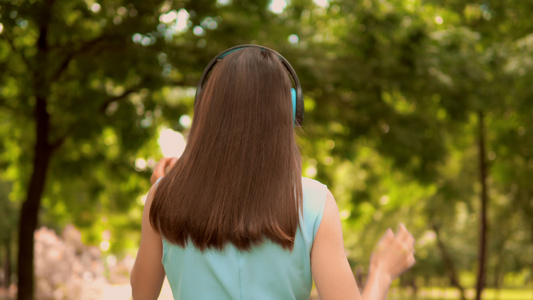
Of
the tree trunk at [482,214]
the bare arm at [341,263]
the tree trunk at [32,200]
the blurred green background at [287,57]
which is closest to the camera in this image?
the bare arm at [341,263]

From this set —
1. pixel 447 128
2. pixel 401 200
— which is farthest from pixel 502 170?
pixel 447 128

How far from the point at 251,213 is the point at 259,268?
131mm

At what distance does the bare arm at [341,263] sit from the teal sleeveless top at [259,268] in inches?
0.9

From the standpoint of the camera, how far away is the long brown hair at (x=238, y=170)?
1.36 m

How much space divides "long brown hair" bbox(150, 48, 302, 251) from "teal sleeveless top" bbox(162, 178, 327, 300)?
0.9 inches

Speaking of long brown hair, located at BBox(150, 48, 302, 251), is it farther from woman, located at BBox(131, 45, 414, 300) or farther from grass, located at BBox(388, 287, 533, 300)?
grass, located at BBox(388, 287, 533, 300)

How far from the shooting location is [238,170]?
140cm

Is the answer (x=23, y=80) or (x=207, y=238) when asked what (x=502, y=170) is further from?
(x=207, y=238)

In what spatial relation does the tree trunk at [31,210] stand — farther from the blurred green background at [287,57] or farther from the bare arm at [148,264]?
the bare arm at [148,264]

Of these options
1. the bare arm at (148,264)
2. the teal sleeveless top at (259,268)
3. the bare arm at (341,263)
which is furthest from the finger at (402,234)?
the bare arm at (148,264)

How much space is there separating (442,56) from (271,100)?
6.18 metres

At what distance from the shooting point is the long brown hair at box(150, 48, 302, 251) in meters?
1.36

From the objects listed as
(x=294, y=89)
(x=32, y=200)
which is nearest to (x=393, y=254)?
(x=294, y=89)

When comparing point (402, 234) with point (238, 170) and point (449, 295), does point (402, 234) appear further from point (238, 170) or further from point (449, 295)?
point (449, 295)
